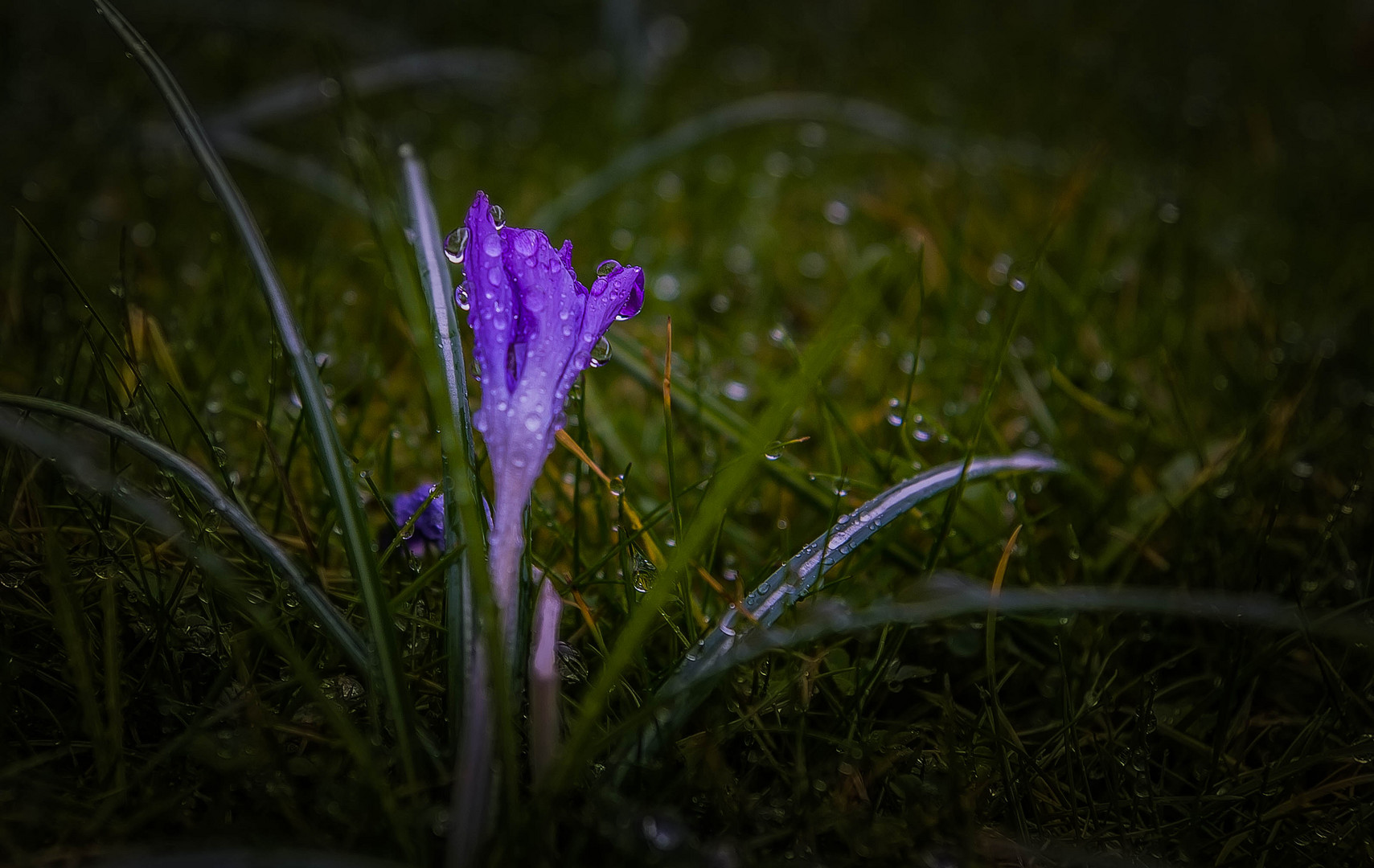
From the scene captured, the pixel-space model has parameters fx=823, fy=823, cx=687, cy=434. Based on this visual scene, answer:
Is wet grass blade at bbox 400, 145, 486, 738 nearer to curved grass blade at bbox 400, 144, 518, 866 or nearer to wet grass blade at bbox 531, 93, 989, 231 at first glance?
curved grass blade at bbox 400, 144, 518, 866

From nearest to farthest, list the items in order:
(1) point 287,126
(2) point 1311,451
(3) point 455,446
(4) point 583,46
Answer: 1. (3) point 455,446
2. (2) point 1311,451
3. (1) point 287,126
4. (4) point 583,46

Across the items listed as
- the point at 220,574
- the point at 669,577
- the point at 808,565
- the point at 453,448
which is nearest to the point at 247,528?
the point at 220,574

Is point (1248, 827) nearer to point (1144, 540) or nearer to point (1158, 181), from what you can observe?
point (1144, 540)

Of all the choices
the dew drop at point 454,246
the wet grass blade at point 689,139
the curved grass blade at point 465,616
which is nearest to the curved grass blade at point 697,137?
the wet grass blade at point 689,139

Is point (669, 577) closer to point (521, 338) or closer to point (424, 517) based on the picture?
point (521, 338)

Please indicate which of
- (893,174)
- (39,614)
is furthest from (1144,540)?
(893,174)

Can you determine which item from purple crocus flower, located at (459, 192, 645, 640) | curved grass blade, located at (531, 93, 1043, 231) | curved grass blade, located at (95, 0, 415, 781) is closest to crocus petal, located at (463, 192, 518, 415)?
purple crocus flower, located at (459, 192, 645, 640)
